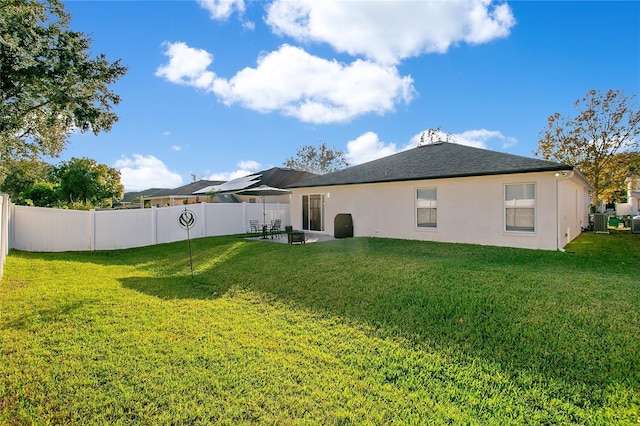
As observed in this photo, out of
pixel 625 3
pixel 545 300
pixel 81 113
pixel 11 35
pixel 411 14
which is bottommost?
pixel 545 300

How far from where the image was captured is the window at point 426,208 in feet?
43.1

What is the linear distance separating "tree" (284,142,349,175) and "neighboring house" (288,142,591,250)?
33829 millimetres

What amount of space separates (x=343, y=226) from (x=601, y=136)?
2182cm

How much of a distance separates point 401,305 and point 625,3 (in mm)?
14138

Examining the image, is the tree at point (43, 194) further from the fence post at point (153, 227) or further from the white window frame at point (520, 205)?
the white window frame at point (520, 205)

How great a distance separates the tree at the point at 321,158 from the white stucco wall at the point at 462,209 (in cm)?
3483

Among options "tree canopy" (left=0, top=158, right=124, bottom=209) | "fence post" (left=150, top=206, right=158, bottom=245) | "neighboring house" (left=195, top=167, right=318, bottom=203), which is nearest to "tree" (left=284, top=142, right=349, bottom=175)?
"neighboring house" (left=195, top=167, right=318, bottom=203)

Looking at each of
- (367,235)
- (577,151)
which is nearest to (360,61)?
(367,235)

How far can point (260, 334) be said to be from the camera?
497 cm

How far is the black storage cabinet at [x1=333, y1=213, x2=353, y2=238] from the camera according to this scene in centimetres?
1546

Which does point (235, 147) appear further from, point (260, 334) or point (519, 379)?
point (519, 379)

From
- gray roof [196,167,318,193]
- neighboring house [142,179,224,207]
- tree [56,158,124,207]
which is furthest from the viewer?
neighboring house [142,179,224,207]

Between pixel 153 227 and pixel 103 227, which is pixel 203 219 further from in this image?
pixel 103 227

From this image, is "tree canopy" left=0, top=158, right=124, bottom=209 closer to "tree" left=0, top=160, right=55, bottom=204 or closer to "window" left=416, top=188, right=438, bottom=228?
"tree" left=0, top=160, right=55, bottom=204
